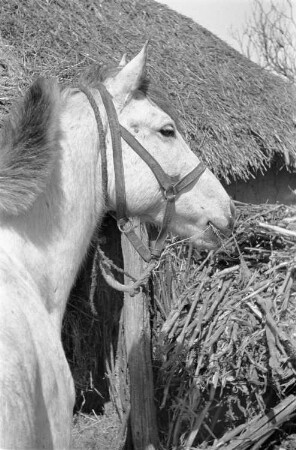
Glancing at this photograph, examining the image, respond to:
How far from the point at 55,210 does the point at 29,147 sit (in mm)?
292

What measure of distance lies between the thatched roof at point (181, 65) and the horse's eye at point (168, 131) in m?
2.41

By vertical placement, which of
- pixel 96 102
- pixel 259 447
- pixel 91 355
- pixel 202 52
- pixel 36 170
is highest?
pixel 202 52

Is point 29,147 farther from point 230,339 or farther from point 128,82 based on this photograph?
point 230,339

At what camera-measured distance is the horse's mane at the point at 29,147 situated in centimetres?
255

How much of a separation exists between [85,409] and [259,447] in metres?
1.55

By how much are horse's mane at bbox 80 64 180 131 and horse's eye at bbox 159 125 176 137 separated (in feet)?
0.41

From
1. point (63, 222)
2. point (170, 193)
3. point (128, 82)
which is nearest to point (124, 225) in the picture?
point (170, 193)

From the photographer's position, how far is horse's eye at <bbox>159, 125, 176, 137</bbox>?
124 inches

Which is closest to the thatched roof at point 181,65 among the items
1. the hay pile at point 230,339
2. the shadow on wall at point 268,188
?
the shadow on wall at point 268,188

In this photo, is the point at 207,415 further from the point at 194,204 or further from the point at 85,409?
A: the point at 194,204

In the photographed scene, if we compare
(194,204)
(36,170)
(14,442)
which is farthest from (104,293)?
(14,442)

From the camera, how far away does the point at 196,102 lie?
290 inches

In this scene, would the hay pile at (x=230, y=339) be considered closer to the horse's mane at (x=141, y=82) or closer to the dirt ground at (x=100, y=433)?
the dirt ground at (x=100, y=433)

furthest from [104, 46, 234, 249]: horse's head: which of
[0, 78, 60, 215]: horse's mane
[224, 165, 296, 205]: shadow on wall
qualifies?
[224, 165, 296, 205]: shadow on wall
